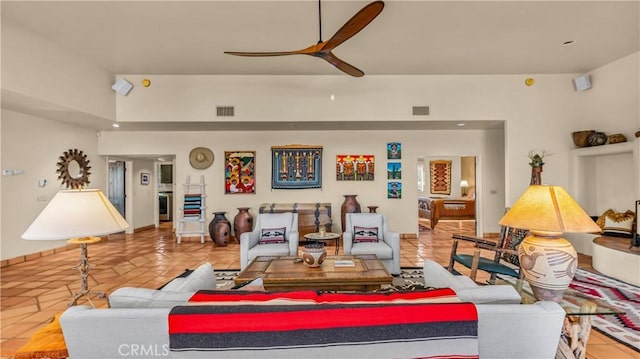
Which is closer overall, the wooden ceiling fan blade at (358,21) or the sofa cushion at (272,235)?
the wooden ceiling fan blade at (358,21)

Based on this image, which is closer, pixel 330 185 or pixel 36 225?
pixel 36 225

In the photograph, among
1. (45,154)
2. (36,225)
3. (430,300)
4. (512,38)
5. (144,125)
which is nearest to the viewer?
(430,300)

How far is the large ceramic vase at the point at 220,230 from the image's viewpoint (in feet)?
19.4

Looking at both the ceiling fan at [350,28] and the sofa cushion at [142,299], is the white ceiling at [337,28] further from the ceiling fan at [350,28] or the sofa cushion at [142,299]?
the sofa cushion at [142,299]

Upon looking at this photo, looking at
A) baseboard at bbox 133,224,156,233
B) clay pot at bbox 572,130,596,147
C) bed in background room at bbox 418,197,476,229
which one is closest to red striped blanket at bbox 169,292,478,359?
clay pot at bbox 572,130,596,147

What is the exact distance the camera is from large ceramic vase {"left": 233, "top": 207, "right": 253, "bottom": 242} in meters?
6.00

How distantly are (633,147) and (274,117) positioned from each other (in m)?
5.44

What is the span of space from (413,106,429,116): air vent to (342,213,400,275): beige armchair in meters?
2.34

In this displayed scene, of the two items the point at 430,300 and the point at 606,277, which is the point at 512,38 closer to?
the point at 606,277

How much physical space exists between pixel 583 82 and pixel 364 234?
4.82m

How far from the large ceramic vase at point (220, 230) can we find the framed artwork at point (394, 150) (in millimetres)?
3659

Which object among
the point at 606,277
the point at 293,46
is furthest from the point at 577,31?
the point at 293,46

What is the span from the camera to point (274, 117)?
18.2 ft

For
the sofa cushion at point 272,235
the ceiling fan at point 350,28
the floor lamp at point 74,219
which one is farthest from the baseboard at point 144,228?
the ceiling fan at point 350,28
